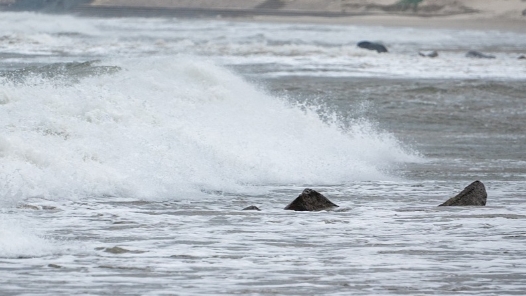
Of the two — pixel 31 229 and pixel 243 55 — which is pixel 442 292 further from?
pixel 243 55

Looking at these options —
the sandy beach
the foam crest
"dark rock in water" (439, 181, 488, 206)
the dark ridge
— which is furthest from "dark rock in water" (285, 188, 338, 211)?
the dark ridge

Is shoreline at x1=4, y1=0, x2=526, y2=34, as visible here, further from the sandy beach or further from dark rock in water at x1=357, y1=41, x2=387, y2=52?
dark rock in water at x1=357, y1=41, x2=387, y2=52

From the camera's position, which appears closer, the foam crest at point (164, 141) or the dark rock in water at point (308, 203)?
the dark rock in water at point (308, 203)

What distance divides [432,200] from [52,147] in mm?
3248

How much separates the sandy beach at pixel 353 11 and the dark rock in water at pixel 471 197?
51.1m

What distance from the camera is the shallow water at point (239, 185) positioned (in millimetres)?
6695

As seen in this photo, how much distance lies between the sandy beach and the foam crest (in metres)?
45.7

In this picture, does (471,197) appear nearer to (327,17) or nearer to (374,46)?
(374,46)

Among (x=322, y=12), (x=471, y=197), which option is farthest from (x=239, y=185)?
(x=322, y=12)

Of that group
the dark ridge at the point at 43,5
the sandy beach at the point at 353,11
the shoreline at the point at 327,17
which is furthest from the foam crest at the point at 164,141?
the dark ridge at the point at 43,5

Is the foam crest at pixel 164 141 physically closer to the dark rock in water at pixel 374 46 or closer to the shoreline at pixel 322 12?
the dark rock in water at pixel 374 46

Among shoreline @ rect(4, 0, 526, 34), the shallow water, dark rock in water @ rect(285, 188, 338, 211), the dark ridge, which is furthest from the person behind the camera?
the dark ridge

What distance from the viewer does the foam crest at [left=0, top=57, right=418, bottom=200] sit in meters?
10.0

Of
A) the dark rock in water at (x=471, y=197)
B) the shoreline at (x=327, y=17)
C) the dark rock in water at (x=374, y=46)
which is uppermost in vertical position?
the dark rock in water at (x=471, y=197)
